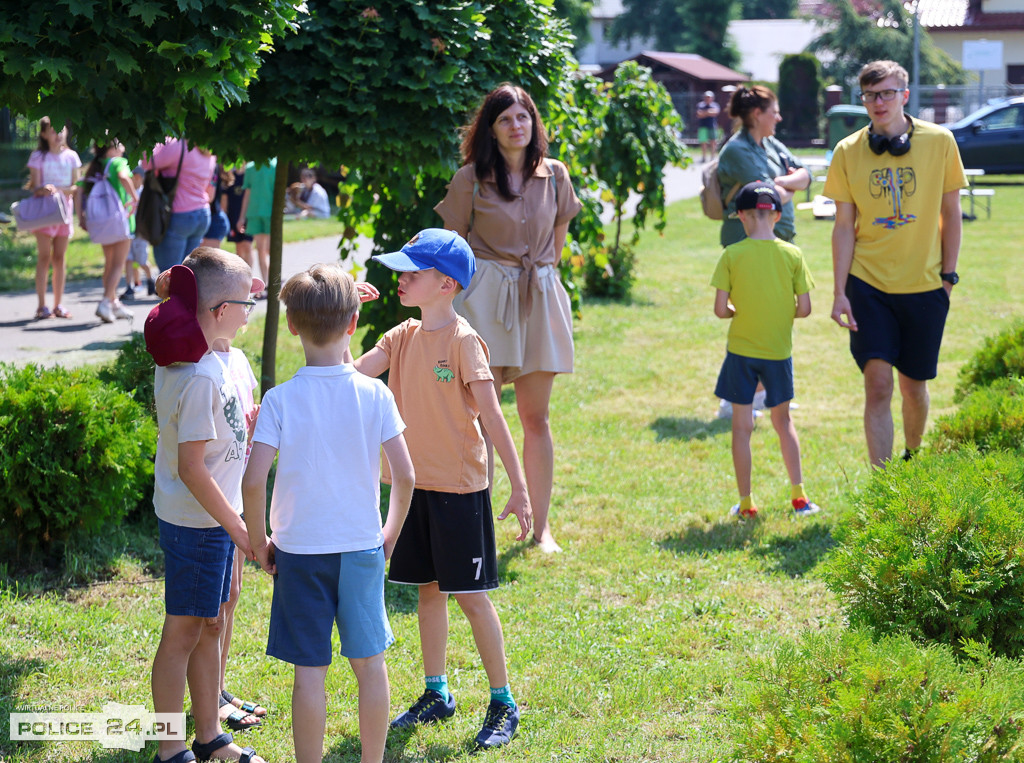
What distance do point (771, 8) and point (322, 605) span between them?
3324 inches

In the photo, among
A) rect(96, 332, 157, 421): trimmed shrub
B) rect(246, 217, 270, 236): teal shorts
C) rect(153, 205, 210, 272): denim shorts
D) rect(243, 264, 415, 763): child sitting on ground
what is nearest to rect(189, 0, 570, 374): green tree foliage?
rect(96, 332, 157, 421): trimmed shrub

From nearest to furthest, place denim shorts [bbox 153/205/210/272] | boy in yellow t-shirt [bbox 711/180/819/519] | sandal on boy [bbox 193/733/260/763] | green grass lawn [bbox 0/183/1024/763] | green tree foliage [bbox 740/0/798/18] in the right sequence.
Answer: sandal on boy [bbox 193/733/260/763] < green grass lawn [bbox 0/183/1024/763] < boy in yellow t-shirt [bbox 711/180/819/519] < denim shorts [bbox 153/205/210/272] < green tree foliage [bbox 740/0/798/18]

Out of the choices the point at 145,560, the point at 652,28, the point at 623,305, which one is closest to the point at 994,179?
the point at 623,305

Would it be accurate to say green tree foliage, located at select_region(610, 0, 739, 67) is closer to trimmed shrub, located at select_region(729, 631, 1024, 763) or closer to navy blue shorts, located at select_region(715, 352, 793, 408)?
navy blue shorts, located at select_region(715, 352, 793, 408)

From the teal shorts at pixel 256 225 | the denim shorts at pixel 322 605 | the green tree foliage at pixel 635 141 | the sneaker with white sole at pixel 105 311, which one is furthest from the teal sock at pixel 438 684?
the teal shorts at pixel 256 225

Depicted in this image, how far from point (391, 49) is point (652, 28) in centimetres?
6499

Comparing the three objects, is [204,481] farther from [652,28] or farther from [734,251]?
[652,28]

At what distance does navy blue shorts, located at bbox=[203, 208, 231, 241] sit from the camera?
1088cm

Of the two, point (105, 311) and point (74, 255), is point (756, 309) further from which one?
point (74, 255)

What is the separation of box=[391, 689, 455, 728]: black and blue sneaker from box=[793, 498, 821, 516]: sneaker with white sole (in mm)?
2612

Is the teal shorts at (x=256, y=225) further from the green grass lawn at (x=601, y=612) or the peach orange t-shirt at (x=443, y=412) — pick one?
the peach orange t-shirt at (x=443, y=412)

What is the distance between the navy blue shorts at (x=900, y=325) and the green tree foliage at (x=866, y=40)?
4304 cm

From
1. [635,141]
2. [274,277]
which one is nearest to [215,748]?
[274,277]

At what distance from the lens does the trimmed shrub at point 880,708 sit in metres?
2.20
